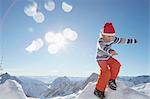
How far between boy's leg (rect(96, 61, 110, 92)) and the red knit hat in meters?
0.36

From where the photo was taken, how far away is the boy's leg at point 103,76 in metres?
3.52

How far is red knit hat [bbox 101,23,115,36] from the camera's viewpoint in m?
3.67

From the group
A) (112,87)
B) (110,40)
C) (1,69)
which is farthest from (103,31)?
(1,69)

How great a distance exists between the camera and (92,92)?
366 centimetres

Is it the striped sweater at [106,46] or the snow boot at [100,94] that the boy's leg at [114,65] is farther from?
the snow boot at [100,94]

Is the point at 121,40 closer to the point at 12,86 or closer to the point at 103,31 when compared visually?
the point at 103,31

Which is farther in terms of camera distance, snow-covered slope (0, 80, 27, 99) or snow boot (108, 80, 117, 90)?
snow-covered slope (0, 80, 27, 99)

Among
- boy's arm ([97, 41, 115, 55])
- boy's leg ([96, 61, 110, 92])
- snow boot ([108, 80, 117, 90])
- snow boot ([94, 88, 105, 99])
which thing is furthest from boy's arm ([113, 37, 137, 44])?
snow boot ([94, 88, 105, 99])

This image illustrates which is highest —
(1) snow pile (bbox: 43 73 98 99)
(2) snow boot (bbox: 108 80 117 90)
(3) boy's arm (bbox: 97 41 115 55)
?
(3) boy's arm (bbox: 97 41 115 55)

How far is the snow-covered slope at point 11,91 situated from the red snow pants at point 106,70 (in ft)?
3.31

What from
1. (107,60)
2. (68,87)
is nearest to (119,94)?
(107,60)

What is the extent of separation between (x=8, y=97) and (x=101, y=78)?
46.3 inches

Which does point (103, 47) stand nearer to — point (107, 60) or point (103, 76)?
point (107, 60)

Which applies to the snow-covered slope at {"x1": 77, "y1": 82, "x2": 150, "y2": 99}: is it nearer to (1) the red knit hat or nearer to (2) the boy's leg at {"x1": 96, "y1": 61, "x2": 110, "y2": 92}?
(2) the boy's leg at {"x1": 96, "y1": 61, "x2": 110, "y2": 92}
